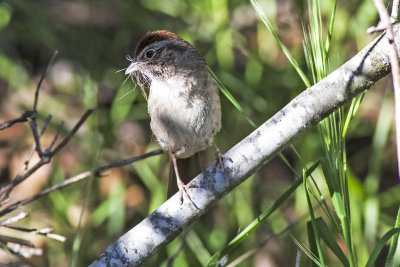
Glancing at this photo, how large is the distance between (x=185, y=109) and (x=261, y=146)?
0.91m

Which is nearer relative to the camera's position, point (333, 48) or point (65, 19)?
point (333, 48)

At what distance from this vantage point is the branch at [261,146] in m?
1.54

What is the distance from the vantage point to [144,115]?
12.1 feet

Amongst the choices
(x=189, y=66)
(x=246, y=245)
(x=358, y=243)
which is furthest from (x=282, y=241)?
(x=189, y=66)

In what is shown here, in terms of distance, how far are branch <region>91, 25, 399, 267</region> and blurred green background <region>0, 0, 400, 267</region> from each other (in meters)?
1.34

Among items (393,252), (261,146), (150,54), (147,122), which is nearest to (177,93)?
(150,54)

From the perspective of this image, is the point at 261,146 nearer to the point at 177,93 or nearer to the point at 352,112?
the point at 352,112

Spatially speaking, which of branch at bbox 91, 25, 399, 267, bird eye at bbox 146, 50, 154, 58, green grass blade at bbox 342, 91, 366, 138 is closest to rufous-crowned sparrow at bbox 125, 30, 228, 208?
bird eye at bbox 146, 50, 154, 58

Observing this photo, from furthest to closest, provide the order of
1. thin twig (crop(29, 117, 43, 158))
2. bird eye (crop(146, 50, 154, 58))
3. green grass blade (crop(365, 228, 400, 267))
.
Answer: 1. bird eye (crop(146, 50, 154, 58))
2. thin twig (crop(29, 117, 43, 158))
3. green grass blade (crop(365, 228, 400, 267))

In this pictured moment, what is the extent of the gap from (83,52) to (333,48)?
71.2 inches

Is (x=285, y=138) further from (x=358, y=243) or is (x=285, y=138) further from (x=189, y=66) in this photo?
(x=358, y=243)

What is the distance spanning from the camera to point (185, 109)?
7.97 feet

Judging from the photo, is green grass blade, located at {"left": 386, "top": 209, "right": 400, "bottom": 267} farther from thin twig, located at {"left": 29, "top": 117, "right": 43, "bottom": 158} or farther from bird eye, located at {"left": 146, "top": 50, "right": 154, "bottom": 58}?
bird eye, located at {"left": 146, "top": 50, "right": 154, "bottom": 58}

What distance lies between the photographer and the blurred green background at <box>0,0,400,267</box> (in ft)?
10.6
